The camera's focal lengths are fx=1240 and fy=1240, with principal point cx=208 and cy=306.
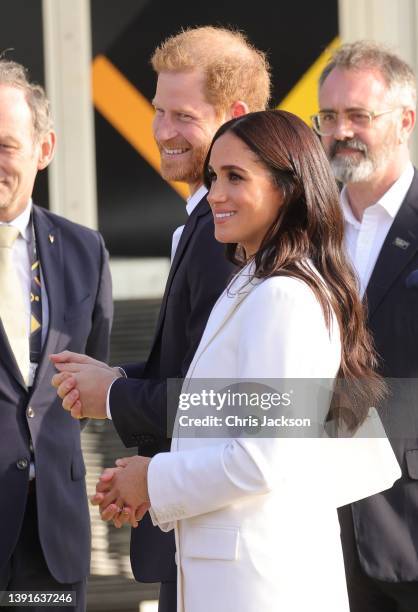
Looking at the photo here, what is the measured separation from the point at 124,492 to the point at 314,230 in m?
0.61

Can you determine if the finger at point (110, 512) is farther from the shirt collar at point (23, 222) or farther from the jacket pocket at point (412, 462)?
the shirt collar at point (23, 222)

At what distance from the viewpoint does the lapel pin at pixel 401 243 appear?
3211mm

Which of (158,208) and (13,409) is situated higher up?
(158,208)

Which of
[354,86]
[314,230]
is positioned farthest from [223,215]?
[354,86]

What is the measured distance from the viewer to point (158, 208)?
18.9 feet

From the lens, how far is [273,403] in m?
2.17

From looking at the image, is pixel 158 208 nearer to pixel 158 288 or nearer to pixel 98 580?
pixel 158 288

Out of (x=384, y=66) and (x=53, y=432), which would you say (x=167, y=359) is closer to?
(x=53, y=432)

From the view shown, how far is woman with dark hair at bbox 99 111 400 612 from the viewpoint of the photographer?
2.17 metres

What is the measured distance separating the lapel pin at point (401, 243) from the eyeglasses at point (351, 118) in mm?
440

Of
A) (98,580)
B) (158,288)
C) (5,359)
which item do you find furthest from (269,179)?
(158,288)

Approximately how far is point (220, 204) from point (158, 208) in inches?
134

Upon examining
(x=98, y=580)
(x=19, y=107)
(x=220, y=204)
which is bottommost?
(x=98, y=580)

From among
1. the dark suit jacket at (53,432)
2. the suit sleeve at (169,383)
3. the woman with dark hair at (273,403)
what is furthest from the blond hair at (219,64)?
the dark suit jacket at (53,432)
